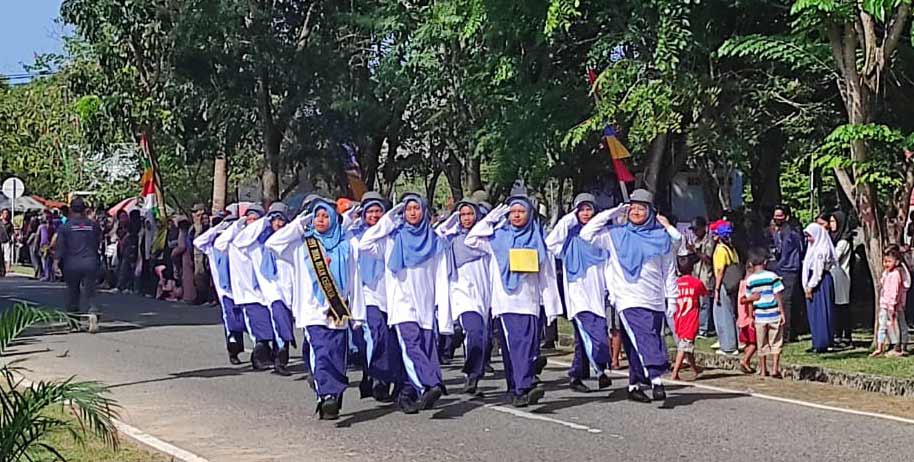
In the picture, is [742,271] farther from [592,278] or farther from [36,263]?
[36,263]

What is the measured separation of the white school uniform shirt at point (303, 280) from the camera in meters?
10.9

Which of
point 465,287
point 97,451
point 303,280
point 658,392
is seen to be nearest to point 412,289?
point 465,287

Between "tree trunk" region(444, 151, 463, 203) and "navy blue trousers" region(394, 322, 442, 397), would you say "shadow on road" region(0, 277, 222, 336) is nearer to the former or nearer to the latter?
"tree trunk" region(444, 151, 463, 203)

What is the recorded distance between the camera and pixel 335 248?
11180 mm

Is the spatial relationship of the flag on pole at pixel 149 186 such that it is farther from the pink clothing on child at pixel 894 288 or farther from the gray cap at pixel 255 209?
the pink clothing on child at pixel 894 288

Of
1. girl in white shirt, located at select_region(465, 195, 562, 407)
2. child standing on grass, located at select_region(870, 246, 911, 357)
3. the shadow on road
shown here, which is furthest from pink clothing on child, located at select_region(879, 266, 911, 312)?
the shadow on road

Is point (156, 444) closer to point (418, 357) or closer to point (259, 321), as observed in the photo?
point (418, 357)

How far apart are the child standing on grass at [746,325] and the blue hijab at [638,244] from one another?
8.92ft

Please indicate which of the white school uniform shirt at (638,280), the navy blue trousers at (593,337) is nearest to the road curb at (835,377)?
the white school uniform shirt at (638,280)

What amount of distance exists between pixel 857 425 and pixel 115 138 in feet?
83.7

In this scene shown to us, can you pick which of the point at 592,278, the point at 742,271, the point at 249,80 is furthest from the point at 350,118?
the point at 592,278

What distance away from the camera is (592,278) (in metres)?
12.0

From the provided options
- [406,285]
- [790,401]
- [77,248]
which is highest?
[77,248]

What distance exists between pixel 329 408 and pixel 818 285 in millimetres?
7232
